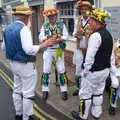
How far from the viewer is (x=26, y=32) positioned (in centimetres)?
708

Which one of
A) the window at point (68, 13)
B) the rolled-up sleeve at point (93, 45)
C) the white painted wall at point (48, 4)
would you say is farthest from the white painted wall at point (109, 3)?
the white painted wall at point (48, 4)

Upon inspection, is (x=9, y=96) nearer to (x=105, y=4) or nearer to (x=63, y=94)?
(x=63, y=94)

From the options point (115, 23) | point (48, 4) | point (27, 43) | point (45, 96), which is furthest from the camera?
point (48, 4)

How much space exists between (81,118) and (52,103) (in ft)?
5.44

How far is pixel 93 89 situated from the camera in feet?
24.8

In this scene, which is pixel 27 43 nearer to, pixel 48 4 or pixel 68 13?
pixel 68 13

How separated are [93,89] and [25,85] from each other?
1.27 metres

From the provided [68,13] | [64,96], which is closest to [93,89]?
[64,96]

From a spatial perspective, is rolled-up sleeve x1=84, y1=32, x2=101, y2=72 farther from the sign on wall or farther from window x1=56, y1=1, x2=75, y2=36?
window x1=56, y1=1, x2=75, y2=36

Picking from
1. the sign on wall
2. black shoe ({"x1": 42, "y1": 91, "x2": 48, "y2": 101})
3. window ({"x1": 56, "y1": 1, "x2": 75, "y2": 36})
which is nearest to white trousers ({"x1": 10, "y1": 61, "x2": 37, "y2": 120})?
black shoe ({"x1": 42, "y1": 91, "x2": 48, "y2": 101})

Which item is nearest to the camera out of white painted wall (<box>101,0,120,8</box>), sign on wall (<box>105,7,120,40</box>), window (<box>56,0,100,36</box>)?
sign on wall (<box>105,7,120,40</box>)

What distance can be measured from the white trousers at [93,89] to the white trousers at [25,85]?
0.94 m

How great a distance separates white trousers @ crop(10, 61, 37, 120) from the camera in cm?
736

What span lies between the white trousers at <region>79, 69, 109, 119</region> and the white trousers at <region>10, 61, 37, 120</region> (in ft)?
3.09
